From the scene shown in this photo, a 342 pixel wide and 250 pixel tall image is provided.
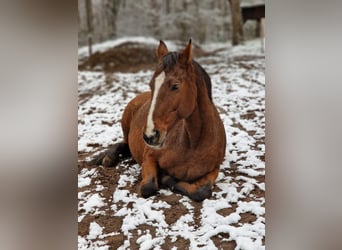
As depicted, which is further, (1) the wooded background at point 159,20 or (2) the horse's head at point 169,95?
(1) the wooded background at point 159,20

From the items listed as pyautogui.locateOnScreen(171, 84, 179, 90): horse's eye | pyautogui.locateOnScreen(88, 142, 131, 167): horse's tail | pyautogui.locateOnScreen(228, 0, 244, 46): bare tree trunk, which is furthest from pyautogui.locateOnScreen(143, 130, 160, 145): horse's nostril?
pyautogui.locateOnScreen(228, 0, 244, 46): bare tree trunk

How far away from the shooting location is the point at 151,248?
39.9 inches

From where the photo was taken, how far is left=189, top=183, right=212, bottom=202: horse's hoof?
126cm

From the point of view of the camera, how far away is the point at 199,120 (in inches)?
50.9

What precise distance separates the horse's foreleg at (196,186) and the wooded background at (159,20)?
6762 mm

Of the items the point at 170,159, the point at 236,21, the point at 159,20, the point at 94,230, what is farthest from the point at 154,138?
the point at 159,20

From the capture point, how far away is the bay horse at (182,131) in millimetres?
1096

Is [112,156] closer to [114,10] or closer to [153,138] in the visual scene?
[153,138]

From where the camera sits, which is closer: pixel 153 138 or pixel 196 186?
pixel 153 138

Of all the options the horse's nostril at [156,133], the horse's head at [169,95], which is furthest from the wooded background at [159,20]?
the horse's nostril at [156,133]

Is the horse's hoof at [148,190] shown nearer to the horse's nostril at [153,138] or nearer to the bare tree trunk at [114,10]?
the horse's nostril at [153,138]

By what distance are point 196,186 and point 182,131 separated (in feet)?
0.79

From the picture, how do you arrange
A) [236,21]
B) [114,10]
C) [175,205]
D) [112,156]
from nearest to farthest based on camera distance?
[175,205] → [112,156] → [236,21] → [114,10]
